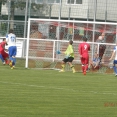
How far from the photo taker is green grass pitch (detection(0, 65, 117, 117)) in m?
14.3

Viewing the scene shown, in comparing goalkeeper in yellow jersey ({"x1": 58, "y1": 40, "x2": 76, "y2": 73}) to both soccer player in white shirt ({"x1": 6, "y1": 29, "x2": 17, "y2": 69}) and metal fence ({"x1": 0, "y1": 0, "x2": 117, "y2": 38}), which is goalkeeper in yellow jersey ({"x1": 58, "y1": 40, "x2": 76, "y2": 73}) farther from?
metal fence ({"x1": 0, "y1": 0, "x2": 117, "y2": 38})

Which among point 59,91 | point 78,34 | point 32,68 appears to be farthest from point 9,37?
point 59,91

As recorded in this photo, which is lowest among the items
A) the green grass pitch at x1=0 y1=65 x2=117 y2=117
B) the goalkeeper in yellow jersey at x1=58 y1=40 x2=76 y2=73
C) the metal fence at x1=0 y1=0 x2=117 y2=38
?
the green grass pitch at x1=0 y1=65 x2=117 y2=117

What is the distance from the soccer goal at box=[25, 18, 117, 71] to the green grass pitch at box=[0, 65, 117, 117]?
31.8 feet

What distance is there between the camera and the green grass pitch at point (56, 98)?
14.3 m

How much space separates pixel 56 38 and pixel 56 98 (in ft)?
58.4

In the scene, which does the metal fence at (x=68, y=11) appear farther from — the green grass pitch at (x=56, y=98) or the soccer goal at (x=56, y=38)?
the green grass pitch at (x=56, y=98)

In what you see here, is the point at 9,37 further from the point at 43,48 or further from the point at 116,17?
the point at 116,17

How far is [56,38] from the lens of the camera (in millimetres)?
34969

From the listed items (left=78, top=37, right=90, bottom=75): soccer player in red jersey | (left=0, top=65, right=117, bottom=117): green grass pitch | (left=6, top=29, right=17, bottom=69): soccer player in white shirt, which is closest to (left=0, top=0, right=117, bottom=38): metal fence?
(left=6, top=29, right=17, bottom=69): soccer player in white shirt

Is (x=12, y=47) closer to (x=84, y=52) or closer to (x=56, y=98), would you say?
(x=84, y=52)

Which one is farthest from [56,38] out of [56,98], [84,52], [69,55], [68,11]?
[56,98]

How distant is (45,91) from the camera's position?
63.2 feet

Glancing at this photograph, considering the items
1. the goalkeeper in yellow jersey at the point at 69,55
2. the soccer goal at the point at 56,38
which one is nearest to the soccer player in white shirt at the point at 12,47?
the soccer goal at the point at 56,38
